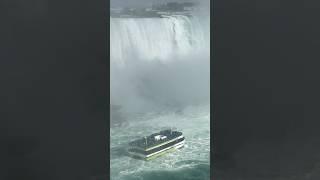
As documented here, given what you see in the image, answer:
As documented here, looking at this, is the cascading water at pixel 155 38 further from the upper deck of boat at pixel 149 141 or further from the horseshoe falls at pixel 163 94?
the upper deck of boat at pixel 149 141

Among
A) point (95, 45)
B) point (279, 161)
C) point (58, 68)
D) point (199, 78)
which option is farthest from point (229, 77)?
point (58, 68)

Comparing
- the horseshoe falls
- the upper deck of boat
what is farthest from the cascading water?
the upper deck of boat

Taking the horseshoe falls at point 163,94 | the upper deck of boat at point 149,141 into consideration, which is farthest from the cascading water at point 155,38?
the upper deck of boat at point 149,141

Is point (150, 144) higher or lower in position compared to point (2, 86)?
lower

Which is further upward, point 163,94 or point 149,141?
point 163,94

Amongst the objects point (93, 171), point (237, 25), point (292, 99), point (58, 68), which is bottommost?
point (93, 171)

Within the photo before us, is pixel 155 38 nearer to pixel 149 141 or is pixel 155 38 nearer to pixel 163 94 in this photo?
pixel 163 94

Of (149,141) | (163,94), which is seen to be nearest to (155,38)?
(163,94)

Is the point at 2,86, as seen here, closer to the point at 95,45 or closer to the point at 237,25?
the point at 95,45
